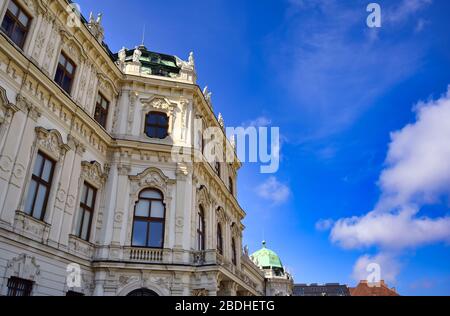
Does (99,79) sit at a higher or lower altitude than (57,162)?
higher

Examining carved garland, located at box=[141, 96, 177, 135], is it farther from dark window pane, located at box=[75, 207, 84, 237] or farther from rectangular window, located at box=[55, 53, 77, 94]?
dark window pane, located at box=[75, 207, 84, 237]

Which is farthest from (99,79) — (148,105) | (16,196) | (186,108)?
(16,196)

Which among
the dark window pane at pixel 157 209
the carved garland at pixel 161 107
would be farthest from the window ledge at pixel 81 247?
the carved garland at pixel 161 107

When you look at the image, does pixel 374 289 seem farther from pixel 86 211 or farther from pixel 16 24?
pixel 16 24

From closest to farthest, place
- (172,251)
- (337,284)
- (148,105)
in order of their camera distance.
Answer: (172,251) → (148,105) → (337,284)

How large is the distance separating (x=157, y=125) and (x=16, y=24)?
907 cm

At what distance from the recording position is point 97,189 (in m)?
19.3

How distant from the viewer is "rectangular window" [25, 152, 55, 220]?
1491cm

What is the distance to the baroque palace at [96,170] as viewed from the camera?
14320 millimetres

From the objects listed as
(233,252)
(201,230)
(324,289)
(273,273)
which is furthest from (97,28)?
(324,289)

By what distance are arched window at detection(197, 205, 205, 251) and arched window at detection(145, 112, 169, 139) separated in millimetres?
4963
